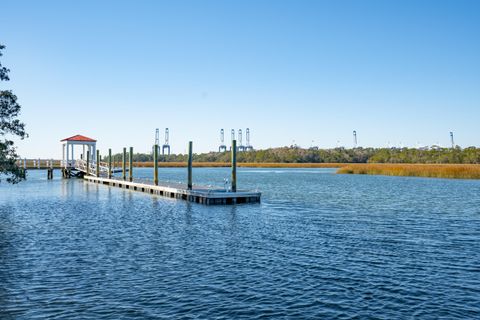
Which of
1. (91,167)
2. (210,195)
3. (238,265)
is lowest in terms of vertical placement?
(238,265)

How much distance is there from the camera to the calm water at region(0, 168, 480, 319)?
12.5 meters

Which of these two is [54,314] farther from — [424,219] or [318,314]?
[424,219]

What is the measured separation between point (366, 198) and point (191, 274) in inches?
1289

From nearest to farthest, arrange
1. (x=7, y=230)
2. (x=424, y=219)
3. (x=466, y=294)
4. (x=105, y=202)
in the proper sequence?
1. (x=466, y=294)
2. (x=7, y=230)
3. (x=424, y=219)
4. (x=105, y=202)

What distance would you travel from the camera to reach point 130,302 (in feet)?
41.9

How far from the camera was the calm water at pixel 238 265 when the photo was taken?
12539 millimetres

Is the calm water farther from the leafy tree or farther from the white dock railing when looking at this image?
the white dock railing

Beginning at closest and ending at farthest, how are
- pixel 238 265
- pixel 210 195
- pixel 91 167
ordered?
pixel 238 265, pixel 210 195, pixel 91 167

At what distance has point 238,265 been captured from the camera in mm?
17062

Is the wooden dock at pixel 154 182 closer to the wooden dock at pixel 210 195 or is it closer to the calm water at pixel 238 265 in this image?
the wooden dock at pixel 210 195

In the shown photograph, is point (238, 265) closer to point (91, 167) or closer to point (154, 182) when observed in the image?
point (154, 182)

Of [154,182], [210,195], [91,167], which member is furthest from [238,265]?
[91,167]

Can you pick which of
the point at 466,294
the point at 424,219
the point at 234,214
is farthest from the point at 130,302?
the point at 424,219

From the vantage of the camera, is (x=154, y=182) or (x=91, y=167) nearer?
(x=154, y=182)
